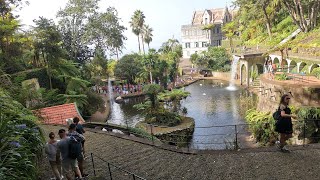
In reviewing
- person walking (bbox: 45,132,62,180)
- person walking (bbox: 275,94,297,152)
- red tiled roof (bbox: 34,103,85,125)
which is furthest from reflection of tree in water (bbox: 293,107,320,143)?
person walking (bbox: 45,132,62,180)

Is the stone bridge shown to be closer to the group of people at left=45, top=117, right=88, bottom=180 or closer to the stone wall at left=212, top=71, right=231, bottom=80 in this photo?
the stone wall at left=212, top=71, right=231, bottom=80

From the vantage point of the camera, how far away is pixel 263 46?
3988 centimetres

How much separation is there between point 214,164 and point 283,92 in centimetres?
1235

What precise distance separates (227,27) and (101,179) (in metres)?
53.0

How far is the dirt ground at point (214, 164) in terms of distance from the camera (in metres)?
7.14

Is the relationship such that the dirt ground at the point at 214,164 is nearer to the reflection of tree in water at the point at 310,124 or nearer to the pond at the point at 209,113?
the reflection of tree in water at the point at 310,124

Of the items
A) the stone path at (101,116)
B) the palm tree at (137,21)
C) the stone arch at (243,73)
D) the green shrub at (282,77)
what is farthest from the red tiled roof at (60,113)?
the palm tree at (137,21)

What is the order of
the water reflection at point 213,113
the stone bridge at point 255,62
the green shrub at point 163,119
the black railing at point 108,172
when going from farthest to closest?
the stone bridge at point 255,62 → the green shrub at point 163,119 → the water reflection at point 213,113 → the black railing at point 108,172

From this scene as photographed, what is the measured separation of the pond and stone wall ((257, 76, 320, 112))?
2473 millimetres

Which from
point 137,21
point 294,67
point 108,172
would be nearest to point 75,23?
point 137,21

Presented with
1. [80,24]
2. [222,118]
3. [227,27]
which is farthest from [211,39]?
[222,118]

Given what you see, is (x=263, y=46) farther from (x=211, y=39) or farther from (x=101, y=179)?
(x=101, y=179)

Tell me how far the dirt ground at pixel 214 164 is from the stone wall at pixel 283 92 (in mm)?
9704

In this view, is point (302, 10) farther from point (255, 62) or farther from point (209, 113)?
point (209, 113)
